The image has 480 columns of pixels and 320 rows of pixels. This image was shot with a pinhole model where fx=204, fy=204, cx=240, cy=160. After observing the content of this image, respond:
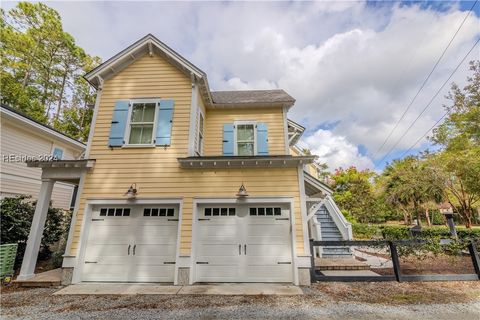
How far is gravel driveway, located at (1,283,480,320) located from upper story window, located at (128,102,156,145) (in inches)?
170

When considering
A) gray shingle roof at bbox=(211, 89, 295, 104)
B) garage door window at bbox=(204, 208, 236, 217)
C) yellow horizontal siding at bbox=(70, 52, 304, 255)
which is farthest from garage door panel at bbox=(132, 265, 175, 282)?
gray shingle roof at bbox=(211, 89, 295, 104)

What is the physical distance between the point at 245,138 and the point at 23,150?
10968 millimetres

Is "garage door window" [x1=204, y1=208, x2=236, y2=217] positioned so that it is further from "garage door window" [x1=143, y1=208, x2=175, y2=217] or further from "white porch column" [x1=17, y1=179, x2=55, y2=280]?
"white porch column" [x1=17, y1=179, x2=55, y2=280]

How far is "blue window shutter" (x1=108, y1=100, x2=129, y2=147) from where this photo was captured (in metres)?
6.54

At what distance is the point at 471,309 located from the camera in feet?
12.6

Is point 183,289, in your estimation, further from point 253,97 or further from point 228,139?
point 253,97

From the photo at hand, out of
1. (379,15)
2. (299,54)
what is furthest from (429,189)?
(299,54)

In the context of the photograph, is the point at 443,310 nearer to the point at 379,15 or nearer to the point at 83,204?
the point at 83,204

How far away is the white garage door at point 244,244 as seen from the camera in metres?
5.68

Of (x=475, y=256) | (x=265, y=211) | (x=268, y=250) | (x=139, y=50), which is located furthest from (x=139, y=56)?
(x=475, y=256)

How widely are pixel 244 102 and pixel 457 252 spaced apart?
26.5ft

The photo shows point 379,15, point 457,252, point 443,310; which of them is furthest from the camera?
point 379,15

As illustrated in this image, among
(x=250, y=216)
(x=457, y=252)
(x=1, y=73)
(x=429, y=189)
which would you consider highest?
(x=1, y=73)

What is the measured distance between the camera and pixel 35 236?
5867 mm
